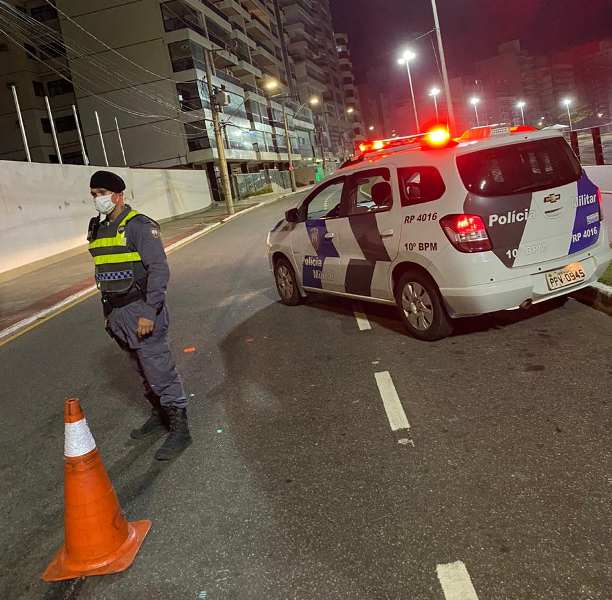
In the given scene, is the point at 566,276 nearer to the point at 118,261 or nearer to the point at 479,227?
the point at 479,227

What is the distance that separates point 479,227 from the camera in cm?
512

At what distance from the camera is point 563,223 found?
5.38m

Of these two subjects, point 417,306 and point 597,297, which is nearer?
point 417,306

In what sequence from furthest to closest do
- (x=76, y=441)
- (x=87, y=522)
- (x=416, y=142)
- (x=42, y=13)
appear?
(x=42, y=13) < (x=416, y=142) < (x=76, y=441) < (x=87, y=522)

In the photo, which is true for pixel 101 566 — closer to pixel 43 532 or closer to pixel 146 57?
pixel 43 532

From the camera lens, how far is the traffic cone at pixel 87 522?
113 inches

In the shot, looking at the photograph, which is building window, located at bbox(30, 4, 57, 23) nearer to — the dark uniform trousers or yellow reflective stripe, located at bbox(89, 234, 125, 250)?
yellow reflective stripe, located at bbox(89, 234, 125, 250)

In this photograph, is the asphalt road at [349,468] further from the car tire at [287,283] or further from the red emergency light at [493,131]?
the red emergency light at [493,131]

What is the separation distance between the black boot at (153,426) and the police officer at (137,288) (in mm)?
270

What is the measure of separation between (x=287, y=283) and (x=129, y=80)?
45.2 meters

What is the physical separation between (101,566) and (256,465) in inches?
44.6

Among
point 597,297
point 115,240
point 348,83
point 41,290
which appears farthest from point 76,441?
point 348,83

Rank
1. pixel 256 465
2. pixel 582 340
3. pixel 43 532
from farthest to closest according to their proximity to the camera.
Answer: pixel 582 340 < pixel 256 465 < pixel 43 532

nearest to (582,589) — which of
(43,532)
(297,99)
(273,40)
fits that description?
(43,532)
